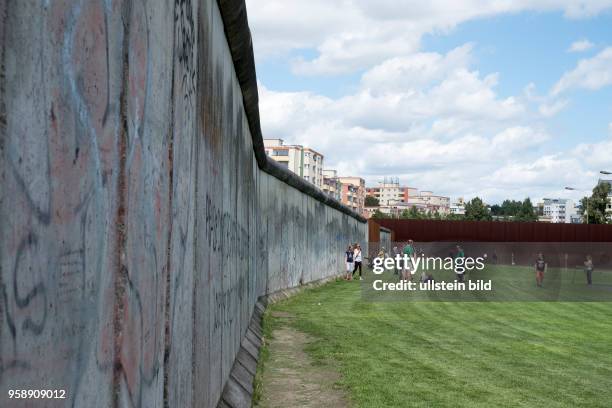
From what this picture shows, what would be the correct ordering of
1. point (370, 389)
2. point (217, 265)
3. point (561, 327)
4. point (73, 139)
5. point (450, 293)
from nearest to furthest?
point (73, 139)
point (217, 265)
point (370, 389)
point (561, 327)
point (450, 293)

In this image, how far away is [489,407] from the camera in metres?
8.24

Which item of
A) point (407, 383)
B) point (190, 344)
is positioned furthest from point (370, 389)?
point (190, 344)

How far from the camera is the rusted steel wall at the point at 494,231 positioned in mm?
68375

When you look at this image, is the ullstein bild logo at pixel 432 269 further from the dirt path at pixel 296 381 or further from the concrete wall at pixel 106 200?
the concrete wall at pixel 106 200

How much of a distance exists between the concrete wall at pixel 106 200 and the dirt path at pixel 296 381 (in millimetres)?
3068

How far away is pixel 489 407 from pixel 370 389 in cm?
153

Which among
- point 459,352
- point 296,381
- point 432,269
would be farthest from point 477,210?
point 296,381

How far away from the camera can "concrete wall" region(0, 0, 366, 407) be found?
66.7 inches

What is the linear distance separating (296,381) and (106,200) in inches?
298

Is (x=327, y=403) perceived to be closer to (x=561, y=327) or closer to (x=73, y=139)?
(x=73, y=139)

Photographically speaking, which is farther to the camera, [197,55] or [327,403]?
[327,403]

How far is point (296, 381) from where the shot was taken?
379 inches

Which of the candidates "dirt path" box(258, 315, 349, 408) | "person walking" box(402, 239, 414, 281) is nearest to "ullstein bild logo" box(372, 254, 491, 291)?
"person walking" box(402, 239, 414, 281)

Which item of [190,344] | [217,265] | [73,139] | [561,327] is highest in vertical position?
[73,139]
